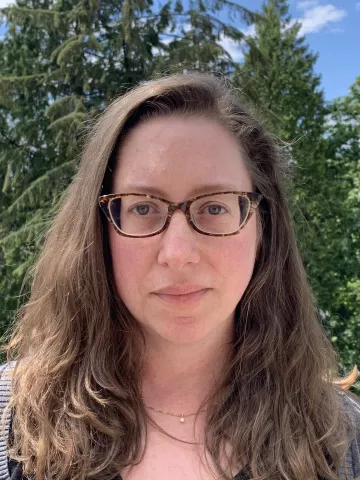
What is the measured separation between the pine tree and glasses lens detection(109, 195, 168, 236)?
6.12 meters

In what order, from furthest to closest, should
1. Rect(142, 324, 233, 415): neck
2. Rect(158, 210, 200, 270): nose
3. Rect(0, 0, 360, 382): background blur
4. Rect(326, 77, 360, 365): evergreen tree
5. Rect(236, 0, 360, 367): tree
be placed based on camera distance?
Rect(326, 77, 360, 365): evergreen tree < Rect(236, 0, 360, 367): tree < Rect(0, 0, 360, 382): background blur < Rect(142, 324, 233, 415): neck < Rect(158, 210, 200, 270): nose

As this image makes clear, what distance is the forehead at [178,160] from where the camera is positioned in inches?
48.1

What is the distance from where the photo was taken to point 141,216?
1.23 m

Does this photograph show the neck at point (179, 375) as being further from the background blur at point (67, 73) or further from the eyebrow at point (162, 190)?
the background blur at point (67, 73)

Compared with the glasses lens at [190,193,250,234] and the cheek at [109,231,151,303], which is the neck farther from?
the glasses lens at [190,193,250,234]

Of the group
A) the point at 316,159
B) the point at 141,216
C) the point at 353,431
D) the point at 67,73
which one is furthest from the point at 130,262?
the point at 316,159

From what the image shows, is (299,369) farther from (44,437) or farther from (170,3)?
(170,3)

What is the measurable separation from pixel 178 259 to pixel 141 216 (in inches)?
6.3

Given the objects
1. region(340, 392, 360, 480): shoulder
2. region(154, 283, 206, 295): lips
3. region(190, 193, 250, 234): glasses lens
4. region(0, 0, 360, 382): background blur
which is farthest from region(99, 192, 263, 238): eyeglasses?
region(0, 0, 360, 382): background blur

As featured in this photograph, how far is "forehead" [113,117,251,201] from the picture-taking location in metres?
1.22

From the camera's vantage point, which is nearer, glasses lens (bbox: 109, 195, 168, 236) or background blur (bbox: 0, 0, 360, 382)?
glasses lens (bbox: 109, 195, 168, 236)

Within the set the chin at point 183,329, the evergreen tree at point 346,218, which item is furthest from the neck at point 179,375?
the evergreen tree at point 346,218

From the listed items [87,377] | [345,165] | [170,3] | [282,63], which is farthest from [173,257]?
[282,63]

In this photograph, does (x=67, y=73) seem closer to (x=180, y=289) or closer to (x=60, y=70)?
(x=60, y=70)
